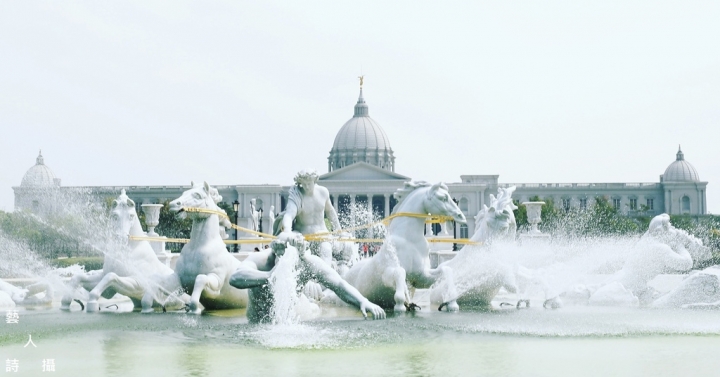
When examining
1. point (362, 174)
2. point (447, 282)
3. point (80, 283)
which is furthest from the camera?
point (362, 174)

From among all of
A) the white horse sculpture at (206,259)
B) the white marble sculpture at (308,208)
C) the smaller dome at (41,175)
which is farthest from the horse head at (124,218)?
the smaller dome at (41,175)

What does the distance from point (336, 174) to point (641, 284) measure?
10797cm

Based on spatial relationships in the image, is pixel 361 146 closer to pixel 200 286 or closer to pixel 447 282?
pixel 447 282

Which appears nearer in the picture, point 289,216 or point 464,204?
point 289,216

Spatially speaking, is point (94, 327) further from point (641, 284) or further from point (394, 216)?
point (641, 284)

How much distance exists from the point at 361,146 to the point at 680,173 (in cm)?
4930

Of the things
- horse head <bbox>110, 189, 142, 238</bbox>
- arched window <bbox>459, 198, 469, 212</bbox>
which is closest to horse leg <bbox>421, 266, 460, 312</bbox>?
horse head <bbox>110, 189, 142, 238</bbox>

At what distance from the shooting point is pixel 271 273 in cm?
980

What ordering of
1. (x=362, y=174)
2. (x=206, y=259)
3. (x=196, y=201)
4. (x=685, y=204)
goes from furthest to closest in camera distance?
(x=685, y=204) → (x=362, y=174) → (x=206, y=259) → (x=196, y=201)

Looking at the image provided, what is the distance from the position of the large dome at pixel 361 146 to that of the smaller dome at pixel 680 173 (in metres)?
43.5

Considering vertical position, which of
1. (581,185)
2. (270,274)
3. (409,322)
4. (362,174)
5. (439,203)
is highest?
(362,174)

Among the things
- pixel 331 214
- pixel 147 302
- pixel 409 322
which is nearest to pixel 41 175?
pixel 147 302

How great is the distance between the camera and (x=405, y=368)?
7.31m

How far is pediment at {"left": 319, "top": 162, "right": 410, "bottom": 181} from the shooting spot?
121m
